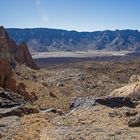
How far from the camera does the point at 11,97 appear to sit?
61.2 feet

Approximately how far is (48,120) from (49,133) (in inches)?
62.1

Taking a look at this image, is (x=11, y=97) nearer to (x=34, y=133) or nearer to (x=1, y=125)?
(x=1, y=125)

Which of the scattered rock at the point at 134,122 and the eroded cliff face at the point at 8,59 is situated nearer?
the scattered rock at the point at 134,122

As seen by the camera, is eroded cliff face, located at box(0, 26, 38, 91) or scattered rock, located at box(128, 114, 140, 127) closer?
scattered rock, located at box(128, 114, 140, 127)

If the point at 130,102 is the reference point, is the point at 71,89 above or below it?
below

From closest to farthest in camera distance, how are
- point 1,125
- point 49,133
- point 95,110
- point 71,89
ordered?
point 49,133 < point 1,125 < point 95,110 < point 71,89

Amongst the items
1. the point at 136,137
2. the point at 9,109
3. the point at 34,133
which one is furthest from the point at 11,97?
the point at 136,137

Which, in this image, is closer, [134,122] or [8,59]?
[134,122]

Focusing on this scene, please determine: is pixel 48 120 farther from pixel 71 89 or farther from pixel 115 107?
pixel 71 89

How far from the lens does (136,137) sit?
1098cm

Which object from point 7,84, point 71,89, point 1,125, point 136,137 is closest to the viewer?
point 136,137

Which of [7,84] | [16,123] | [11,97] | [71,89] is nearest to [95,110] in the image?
[16,123]

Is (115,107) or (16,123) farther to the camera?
(115,107)

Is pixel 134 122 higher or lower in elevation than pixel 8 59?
higher
